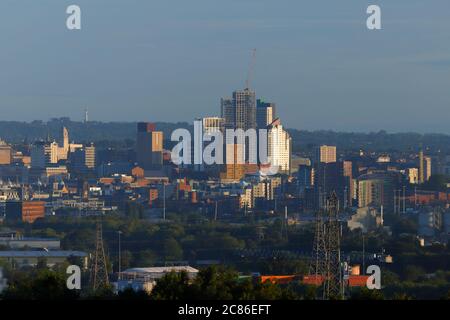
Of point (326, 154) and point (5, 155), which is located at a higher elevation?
point (326, 154)

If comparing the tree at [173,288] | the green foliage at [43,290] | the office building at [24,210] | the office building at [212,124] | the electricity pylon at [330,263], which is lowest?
the office building at [24,210]

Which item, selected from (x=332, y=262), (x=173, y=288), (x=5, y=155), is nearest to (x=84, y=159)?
(x=5, y=155)

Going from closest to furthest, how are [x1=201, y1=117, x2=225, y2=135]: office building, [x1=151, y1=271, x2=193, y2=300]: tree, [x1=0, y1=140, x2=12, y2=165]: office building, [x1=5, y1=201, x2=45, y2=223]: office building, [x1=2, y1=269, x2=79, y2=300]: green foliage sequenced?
[x1=151, y1=271, x2=193, y2=300]: tree, [x1=2, y1=269, x2=79, y2=300]: green foliage, [x1=5, y1=201, x2=45, y2=223]: office building, [x1=201, y1=117, x2=225, y2=135]: office building, [x1=0, y1=140, x2=12, y2=165]: office building

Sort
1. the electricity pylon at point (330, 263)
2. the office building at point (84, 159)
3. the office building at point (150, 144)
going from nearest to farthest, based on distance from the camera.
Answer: the electricity pylon at point (330, 263) < the office building at point (150, 144) < the office building at point (84, 159)

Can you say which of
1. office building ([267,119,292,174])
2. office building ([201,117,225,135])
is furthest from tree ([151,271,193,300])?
office building ([267,119,292,174])

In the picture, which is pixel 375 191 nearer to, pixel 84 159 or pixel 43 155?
pixel 84 159

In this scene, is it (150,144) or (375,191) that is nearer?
(375,191)

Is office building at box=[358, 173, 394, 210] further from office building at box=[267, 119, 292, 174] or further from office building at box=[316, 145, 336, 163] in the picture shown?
office building at box=[267, 119, 292, 174]

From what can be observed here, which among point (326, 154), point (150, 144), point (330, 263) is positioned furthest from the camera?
point (150, 144)

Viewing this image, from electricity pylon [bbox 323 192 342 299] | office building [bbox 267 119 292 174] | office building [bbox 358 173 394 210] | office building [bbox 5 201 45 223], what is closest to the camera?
electricity pylon [bbox 323 192 342 299]

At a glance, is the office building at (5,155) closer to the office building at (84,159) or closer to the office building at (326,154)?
the office building at (84,159)

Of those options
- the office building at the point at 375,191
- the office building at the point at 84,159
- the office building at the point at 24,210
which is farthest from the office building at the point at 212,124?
the office building at the point at 24,210

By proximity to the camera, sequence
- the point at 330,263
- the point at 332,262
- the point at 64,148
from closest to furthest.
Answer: the point at 330,263, the point at 332,262, the point at 64,148
